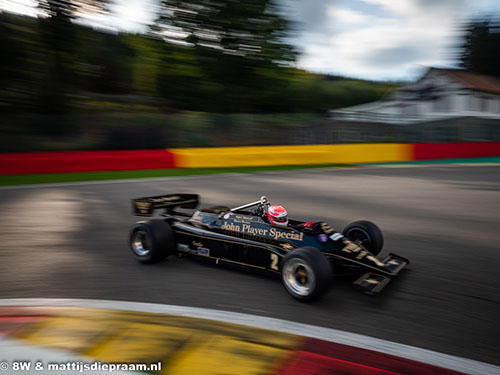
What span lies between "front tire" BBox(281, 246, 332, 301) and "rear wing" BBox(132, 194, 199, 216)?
2347 mm

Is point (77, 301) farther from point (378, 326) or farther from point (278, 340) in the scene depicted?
point (378, 326)

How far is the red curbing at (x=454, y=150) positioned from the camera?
774 inches

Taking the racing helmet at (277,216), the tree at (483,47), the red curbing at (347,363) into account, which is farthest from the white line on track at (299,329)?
the tree at (483,47)

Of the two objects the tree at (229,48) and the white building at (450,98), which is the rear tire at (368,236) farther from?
the white building at (450,98)

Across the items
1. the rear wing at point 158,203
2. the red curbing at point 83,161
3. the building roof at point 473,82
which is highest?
the building roof at point 473,82

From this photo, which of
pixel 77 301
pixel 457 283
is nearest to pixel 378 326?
pixel 457 283

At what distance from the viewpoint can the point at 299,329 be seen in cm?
371

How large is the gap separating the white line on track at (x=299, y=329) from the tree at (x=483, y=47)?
2160 inches

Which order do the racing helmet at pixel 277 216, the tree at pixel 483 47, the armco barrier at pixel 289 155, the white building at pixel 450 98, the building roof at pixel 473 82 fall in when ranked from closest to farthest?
the racing helmet at pixel 277 216
the armco barrier at pixel 289 155
the white building at pixel 450 98
the building roof at pixel 473 82
the tree at pixel 483 47

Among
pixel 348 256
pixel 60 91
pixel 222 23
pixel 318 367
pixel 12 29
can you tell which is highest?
pixel 222 23

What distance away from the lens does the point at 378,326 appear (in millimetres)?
3777

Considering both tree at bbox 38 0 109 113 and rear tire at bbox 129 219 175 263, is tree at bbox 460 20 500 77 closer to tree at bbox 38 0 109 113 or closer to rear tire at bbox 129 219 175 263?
tree at bbox 38 0 109 113

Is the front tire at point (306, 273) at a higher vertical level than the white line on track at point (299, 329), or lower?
higher

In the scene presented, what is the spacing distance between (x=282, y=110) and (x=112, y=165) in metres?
17.4
